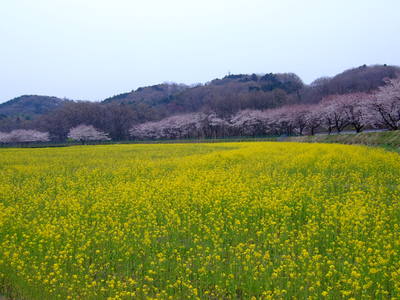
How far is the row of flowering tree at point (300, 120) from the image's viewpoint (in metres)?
45.5

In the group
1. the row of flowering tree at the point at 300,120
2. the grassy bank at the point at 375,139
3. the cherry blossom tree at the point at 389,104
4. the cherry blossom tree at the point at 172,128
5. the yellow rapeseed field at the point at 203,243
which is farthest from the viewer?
the cherry blossom tree at the point at 172,128

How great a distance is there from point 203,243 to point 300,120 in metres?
74.0

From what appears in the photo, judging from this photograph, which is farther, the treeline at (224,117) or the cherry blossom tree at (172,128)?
the cherry blossom tree at (172,128)

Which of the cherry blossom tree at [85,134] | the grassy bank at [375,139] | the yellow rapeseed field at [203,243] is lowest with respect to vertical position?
the yellow rapeseed field at [203,243]

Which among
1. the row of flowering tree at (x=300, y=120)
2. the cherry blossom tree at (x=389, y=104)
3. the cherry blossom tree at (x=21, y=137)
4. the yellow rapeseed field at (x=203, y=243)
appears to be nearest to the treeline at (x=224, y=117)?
the row of flowering tree at (x=300, y=120)

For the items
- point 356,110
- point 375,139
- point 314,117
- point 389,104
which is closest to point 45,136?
point 314,117

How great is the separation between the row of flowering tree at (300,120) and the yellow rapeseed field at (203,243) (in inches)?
1400

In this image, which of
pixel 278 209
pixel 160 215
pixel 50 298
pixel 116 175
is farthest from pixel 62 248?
pixel 116 175

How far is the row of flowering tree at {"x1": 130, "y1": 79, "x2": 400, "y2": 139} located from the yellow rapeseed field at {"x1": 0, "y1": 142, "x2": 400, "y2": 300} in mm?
35553

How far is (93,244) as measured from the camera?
7.41 m

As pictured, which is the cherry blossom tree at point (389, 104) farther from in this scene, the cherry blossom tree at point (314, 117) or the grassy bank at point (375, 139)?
the cherry blossom tree at point (314, 117)

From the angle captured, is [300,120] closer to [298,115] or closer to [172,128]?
[298,115]

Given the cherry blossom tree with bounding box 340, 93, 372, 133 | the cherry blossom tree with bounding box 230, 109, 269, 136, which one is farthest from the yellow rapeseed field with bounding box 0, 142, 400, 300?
the cherry blossom tree with bounding box 230, 109, 269, 136

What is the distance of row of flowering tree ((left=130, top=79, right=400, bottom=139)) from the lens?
149 ft
